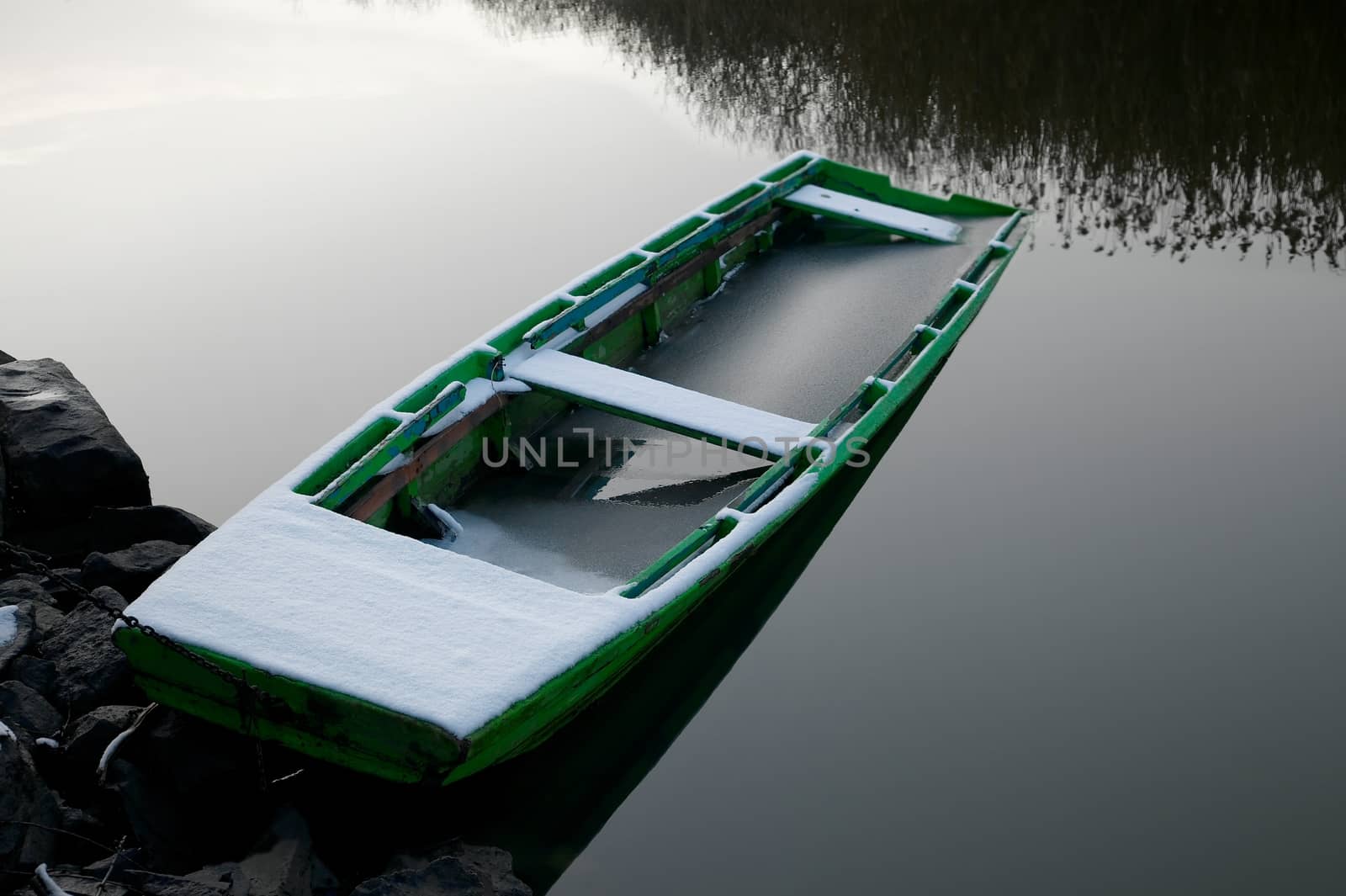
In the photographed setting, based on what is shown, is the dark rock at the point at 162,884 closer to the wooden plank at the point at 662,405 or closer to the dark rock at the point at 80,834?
the dark rock at the point at 80,834

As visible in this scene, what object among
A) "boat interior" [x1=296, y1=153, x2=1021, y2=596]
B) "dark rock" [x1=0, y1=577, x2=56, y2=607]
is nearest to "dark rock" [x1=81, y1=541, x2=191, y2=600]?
"dark rock" [x1=0, y1=577, x2=56, y2=607]

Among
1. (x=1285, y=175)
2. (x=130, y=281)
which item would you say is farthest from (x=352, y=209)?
(x=1285, y=175)

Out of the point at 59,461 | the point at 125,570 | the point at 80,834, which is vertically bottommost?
the point at 80,834

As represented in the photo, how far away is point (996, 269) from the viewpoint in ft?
23.2

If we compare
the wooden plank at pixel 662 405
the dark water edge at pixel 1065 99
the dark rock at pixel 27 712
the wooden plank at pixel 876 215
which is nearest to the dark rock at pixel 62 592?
the dark rock at pixel 27 712

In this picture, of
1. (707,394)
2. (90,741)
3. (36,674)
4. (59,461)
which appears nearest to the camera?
(90,741)

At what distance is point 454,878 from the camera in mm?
3660

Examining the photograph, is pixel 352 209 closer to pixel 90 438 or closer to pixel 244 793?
pixel 90 438

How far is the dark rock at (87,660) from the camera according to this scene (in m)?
4.30

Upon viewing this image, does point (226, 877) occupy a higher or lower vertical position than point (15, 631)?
lower

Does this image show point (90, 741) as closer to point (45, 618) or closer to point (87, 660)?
point (87, 660)

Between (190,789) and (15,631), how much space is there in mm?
1011

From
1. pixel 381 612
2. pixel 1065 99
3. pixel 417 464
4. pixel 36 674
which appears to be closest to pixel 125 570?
pixel 36 674

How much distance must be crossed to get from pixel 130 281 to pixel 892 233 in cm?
481
